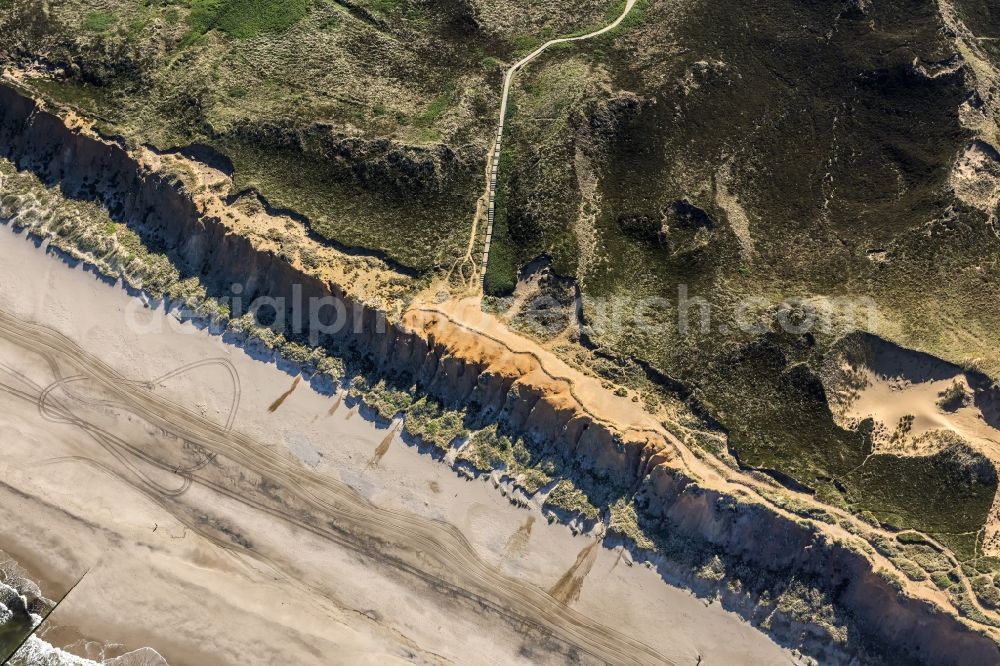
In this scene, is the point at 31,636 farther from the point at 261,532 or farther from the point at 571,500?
the point at 571,500

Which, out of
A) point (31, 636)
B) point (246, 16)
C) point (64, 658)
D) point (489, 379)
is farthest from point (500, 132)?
point (31, 636)

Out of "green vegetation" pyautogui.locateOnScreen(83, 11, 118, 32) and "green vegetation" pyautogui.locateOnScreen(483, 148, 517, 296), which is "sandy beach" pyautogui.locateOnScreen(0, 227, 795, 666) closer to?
"green vegetation" pyautogui.locateOnScreen(483, 148, 517, 296)

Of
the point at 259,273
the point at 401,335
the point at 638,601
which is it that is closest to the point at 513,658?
the point at 638,601

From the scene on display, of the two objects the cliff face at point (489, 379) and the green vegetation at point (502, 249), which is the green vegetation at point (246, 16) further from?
the green vegetation at point (502, 249)

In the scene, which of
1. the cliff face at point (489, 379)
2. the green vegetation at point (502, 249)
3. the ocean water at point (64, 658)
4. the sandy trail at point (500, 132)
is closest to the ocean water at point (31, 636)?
the ocean water at point (64, 658)

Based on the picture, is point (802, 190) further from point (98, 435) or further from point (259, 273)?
point (98, 435)

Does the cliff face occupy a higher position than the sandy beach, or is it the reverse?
the cliff face

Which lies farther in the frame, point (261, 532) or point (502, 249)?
point (502, 249)

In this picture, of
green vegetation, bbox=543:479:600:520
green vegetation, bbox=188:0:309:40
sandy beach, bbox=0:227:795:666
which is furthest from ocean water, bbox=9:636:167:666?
green vegetation, bbox=188:0:309:40
